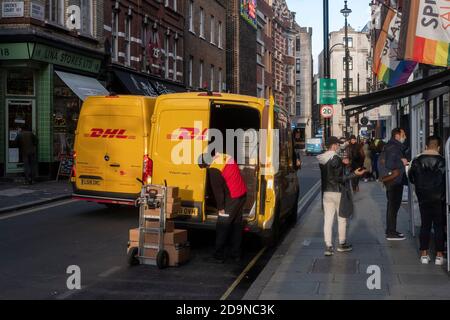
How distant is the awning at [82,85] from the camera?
21359mm

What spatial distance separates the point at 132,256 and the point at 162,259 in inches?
17.3

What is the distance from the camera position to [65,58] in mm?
21703

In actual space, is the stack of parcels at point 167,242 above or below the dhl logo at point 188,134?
below

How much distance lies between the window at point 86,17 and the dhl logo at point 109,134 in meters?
12.0

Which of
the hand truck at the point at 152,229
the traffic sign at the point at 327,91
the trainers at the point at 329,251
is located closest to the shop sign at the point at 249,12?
the traffic sign at the point at 327,91

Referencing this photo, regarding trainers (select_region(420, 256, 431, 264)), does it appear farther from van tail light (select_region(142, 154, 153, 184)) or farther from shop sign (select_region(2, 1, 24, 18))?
shop sign (select_region(2, 1, 24, 18))

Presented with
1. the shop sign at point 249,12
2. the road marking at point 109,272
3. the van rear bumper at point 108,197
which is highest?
the shop sign at point 249,12

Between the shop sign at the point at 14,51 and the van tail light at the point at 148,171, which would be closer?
the van tail light at the point at 148,171

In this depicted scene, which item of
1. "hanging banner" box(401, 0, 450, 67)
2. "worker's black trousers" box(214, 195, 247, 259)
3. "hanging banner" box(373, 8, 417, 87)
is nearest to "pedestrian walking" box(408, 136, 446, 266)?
"worker's black trousers" box(214, 195, 247, 259)

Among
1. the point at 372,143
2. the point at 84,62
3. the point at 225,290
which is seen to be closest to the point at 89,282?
the point at 225,290

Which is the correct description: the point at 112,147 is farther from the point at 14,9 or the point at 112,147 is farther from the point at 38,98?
the point at 14,9

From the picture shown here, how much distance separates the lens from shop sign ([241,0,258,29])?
52.0 meters

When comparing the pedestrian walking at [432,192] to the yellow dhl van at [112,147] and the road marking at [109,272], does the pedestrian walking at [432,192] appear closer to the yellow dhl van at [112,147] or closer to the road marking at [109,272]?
the road marking at [109,272]

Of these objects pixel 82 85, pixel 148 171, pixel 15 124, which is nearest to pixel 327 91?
pixel 82 85
